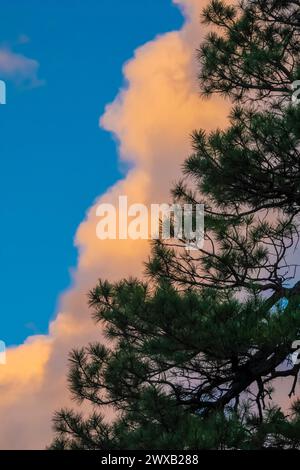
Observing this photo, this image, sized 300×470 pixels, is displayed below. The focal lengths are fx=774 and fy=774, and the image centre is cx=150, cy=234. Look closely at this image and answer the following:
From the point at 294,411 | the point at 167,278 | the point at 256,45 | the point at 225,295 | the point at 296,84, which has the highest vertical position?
the point at 256,45

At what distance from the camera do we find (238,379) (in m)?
5.45

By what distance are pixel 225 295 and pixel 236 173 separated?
109cm

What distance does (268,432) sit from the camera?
16.3 feet

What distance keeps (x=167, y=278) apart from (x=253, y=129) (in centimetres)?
130

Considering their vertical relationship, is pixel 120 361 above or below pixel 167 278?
below

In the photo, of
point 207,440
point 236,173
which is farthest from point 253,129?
point 207,440

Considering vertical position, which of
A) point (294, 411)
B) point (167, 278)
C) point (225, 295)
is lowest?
point (294, 411)

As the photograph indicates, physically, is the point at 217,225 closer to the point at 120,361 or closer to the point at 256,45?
the point at 120,361

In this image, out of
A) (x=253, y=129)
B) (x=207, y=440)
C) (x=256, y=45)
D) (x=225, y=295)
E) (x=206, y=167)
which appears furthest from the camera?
(x=256, y=45)

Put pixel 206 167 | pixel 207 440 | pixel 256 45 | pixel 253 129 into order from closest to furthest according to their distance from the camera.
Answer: pixel 207 440, pixel 253 129, pixel 206 167, pixel 256 45

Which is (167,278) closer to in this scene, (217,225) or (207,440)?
(217,225)

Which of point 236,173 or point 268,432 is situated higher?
point 236,173
